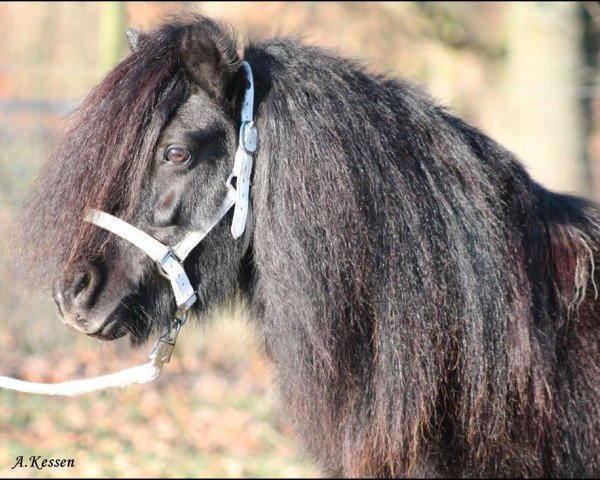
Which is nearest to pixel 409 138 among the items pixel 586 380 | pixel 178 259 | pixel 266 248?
pixel 266 248

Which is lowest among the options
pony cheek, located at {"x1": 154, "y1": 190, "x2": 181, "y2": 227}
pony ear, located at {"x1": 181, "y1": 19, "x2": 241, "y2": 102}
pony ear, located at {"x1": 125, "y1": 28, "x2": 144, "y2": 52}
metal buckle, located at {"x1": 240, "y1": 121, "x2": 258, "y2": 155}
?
pony cheek, located at {"x1": 154, "y1": 190, "x2": 181, "y2": 227}

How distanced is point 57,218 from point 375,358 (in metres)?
1.23

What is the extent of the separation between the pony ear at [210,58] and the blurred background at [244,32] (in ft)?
11.1

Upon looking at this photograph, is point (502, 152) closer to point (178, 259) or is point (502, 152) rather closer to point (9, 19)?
point (178, 259)

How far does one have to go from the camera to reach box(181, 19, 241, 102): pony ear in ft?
9.04

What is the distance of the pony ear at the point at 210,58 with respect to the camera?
2754 millimetres

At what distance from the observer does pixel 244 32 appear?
665 cm

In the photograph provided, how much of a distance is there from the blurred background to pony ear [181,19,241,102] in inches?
133

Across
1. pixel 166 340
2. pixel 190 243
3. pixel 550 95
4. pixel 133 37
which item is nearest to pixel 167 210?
pixel 190 243

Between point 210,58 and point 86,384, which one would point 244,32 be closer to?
point 210,58

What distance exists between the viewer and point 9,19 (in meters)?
13.0

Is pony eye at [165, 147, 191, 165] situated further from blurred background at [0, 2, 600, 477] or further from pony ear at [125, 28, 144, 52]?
blurred background at [0, 2, 600, 477]
